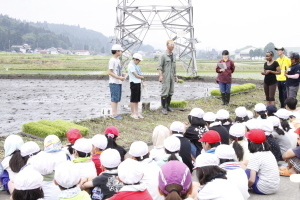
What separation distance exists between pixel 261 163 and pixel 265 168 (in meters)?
0.09

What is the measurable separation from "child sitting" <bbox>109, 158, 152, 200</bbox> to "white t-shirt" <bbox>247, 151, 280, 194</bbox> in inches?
80.0

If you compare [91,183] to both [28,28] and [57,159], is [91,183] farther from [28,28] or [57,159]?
[28,28]

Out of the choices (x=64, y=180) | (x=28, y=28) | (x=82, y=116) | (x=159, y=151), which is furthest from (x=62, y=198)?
(x=28, y=28)

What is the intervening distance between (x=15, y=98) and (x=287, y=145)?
1356 centimetres

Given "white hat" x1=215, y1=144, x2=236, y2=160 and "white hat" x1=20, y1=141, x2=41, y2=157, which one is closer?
"white hat" x1=215, y1=144, x2=236, y2=160

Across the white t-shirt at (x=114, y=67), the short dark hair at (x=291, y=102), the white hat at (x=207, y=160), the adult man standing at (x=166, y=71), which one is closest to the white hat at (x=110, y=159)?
the white hat at (x=207, y=160)

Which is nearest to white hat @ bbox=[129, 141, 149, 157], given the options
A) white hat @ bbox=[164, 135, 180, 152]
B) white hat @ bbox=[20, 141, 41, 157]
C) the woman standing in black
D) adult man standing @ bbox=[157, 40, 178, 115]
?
white hat @ bbox=[164, 135, 180, 152]

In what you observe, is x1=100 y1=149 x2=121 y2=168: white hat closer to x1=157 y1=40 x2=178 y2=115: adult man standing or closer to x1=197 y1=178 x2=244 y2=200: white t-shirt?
x1=197 y1=178 x2=244 y2=200: white t-shirt

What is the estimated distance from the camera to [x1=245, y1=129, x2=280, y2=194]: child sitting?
530 cm

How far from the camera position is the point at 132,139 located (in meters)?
8.63

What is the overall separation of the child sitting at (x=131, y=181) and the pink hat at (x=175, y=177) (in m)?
0.40

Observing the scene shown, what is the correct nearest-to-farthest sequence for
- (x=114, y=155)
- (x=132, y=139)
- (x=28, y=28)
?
(x=114, y=155)
(x=132, y=139)
(x=28, y=28)

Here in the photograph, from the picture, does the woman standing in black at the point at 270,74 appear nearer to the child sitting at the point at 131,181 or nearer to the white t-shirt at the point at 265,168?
the white t-shirt at the point at 265,168

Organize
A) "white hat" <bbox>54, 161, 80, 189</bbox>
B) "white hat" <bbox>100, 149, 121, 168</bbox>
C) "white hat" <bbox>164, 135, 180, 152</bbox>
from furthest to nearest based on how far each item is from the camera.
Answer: "white hat" <bbox>164, 135, 180, 152</bbox>, "white hat" <bbox>100, 149, 121, 168</bbox>, "white hat" <bbox>54, 161, 80, 189</bbox>
